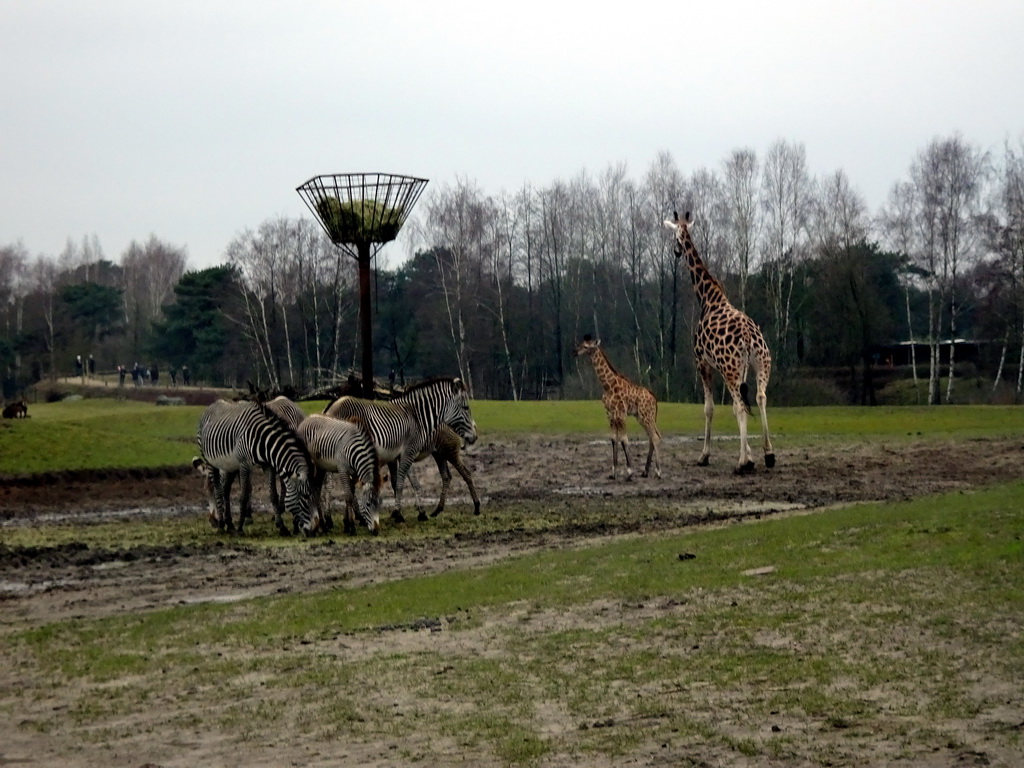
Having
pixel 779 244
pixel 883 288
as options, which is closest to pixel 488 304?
pixel 779 244

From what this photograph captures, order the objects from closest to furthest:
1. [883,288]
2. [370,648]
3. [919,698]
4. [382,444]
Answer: [919,698], [370,648], [382,444], [883,288]

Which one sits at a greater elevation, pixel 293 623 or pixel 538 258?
pixel 538 258

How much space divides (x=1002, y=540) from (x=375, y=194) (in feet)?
44.7

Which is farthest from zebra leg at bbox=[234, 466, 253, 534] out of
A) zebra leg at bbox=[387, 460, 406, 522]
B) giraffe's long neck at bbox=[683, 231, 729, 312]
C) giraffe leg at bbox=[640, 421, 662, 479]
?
giraffe's long neck at bbox=[683, 231, 729, 312]

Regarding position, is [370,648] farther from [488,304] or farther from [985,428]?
[488,304]

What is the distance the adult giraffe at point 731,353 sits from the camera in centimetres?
2455

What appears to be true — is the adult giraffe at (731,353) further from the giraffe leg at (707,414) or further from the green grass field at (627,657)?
the green grass field at (627,657)

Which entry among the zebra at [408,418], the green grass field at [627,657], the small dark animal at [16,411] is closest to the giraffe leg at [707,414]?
the zebra at [408,418]

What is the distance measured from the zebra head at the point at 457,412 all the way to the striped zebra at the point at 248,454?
2.75 m

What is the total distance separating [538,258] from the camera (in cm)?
6938

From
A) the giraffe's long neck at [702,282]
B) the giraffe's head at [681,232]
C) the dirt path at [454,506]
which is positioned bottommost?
the dirt path at [454,506]

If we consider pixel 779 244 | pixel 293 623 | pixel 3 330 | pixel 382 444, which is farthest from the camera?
pixel 3 330

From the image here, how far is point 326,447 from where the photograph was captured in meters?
17.4

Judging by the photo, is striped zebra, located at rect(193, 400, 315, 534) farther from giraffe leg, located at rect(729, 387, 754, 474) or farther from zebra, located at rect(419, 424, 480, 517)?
giraffe leg, located at rect(729, 387, 754, 474)
